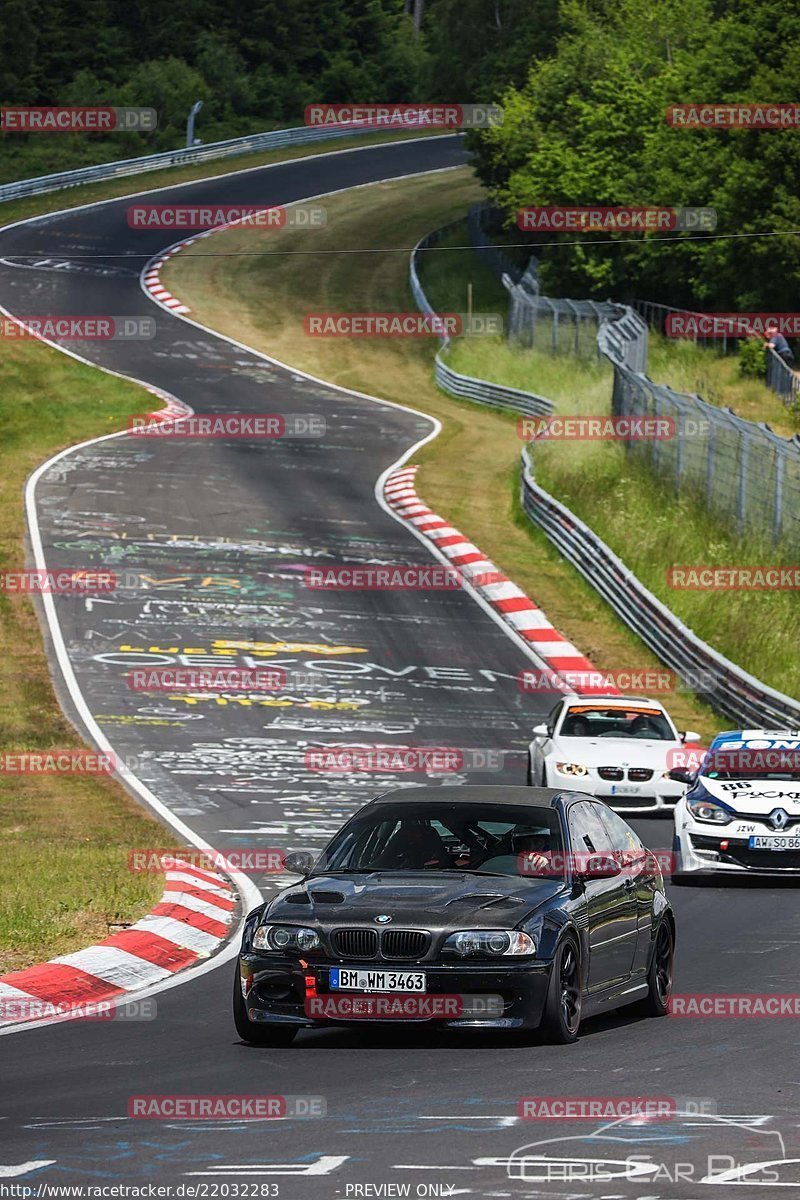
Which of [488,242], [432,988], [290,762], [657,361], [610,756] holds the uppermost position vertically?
[432,988]

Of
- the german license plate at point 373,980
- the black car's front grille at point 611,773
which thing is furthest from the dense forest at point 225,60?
the german license plate at point 373,980

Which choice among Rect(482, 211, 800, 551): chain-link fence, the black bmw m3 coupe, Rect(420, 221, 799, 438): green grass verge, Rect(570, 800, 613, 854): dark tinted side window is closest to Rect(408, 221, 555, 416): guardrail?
Rect(420, 221, 799, 438): green grass verge

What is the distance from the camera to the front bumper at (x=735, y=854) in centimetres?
1778

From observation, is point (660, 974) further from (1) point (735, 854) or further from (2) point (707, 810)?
(2) point (707, 810)

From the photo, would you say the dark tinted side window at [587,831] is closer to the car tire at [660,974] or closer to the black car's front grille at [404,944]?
the car tire at [660,974]

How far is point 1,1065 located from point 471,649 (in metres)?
21.9

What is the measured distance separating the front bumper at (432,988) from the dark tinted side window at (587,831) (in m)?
1.29

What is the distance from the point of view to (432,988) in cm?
991

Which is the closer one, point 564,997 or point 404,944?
point 404,944

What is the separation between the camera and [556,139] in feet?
212

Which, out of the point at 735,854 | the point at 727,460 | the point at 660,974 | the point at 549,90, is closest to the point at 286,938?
the point at 660,974

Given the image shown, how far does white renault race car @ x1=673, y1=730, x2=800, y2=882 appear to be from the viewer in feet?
58.3

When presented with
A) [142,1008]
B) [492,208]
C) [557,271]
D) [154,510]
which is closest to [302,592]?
[154,510]

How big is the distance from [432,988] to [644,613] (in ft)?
75.9
